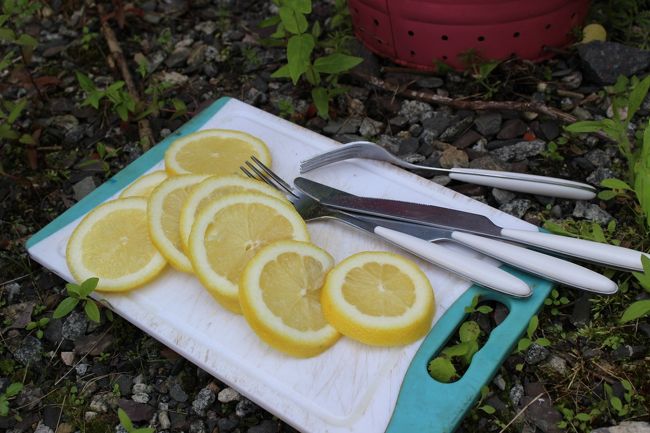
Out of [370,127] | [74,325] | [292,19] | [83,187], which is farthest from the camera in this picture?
[370,127]

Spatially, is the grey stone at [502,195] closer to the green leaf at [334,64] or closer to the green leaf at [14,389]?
the green leaf at [334,64]

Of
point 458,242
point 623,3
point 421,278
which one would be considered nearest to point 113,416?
point 421,278

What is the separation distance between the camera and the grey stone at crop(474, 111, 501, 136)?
119 inches

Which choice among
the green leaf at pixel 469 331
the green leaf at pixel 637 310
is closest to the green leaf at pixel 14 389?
the green leaf at pixel 469 331

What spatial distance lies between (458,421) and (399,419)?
174mm

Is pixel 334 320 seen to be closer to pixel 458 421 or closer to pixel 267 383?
pixel 267 383

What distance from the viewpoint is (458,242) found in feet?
7.61

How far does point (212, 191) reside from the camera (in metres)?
2.40

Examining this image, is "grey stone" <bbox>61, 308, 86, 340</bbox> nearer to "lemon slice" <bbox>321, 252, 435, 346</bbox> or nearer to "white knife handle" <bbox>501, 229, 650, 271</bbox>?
"lemon slice" <bbox>321, 252, 435, 346</bbox>

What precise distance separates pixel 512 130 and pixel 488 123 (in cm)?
11

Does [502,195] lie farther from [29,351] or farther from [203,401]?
[29,351]

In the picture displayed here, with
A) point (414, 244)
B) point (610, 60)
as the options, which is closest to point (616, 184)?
point (414, 244)

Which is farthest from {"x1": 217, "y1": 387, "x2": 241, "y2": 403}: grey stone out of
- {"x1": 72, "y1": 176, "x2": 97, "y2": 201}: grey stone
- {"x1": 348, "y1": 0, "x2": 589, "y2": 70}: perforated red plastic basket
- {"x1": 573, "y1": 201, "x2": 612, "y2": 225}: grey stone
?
{"x1": 348, "y1": 0, "x2": 589, "y2": 70}: perforated red plastic basket

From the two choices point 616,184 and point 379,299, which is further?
point 616,184
